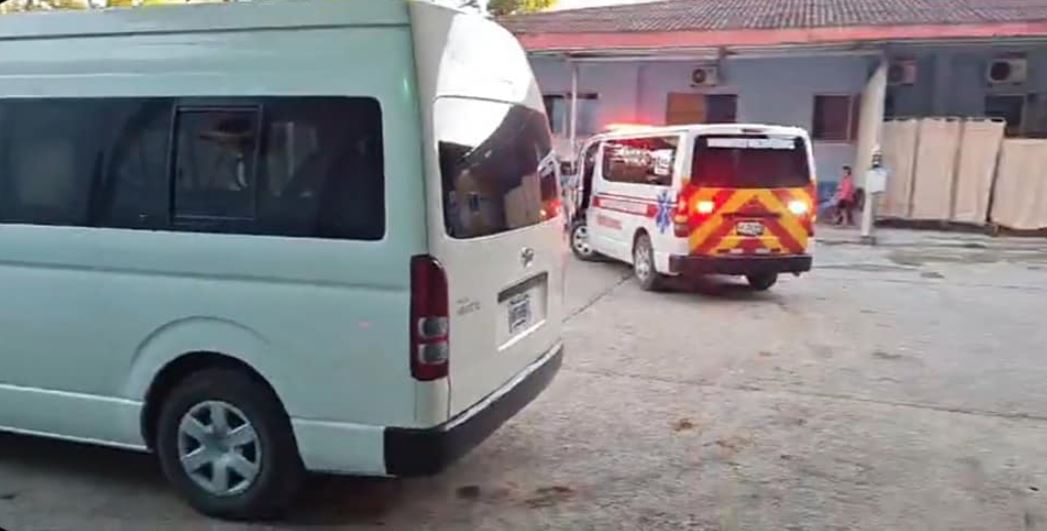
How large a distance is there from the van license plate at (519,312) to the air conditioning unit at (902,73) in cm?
1529

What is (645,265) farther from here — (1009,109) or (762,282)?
(1009,109)

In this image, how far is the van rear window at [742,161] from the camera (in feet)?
28.7

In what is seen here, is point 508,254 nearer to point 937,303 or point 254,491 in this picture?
point 254,491

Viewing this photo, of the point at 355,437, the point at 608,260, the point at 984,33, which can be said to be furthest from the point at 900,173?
the point at 355,437

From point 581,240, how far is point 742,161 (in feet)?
11.5

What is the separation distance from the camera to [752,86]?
18.0 m

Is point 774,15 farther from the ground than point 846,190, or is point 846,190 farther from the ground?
point 774,15

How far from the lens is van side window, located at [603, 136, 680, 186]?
9.21 m

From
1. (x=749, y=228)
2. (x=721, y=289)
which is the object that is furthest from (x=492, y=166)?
(x=721, y=289)

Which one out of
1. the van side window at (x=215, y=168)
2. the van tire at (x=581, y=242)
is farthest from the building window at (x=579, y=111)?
the van side window at (x=215, y=168)

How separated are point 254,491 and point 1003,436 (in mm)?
4000

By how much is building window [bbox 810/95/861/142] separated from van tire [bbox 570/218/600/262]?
8.06 metres

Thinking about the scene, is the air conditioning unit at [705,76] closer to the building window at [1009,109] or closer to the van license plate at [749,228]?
the building window at [1009,109]

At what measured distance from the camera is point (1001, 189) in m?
16.2
